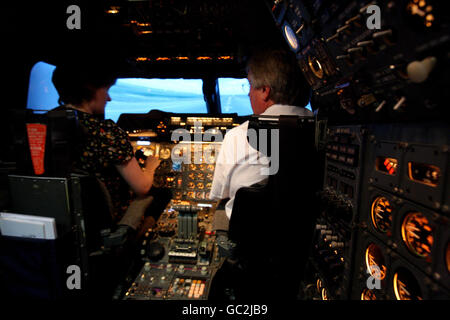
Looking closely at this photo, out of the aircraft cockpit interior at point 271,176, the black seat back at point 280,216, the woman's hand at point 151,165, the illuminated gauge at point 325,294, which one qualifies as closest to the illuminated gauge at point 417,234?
the aircraft cockpit interior at point 271,176

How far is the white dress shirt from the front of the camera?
1242mm

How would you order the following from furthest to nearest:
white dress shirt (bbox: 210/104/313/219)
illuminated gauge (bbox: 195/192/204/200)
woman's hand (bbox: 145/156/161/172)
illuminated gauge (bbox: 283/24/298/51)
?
1. illuminated gauge (bbox: 195/192/204/200)
2. woman's hand (bbox: 145/156/161/172)
3. illuminated gauge (bbox: 283/24/298/51)
4. white dress shirt (bbox: 210/104/313/219)

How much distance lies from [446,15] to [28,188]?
1.97 m

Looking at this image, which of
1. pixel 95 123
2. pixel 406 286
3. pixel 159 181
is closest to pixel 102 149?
pixel 95 123

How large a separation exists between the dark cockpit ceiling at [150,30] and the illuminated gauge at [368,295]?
143cm

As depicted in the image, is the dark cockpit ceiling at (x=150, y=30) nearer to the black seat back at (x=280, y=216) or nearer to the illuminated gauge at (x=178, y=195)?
the black seat back at (x=280, y=216)

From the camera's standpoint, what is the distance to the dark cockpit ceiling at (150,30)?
171 centimetres

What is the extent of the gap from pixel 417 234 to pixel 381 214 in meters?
0.18

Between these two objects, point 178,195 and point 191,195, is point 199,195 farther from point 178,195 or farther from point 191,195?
point 178,195

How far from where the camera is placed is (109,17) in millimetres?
1882

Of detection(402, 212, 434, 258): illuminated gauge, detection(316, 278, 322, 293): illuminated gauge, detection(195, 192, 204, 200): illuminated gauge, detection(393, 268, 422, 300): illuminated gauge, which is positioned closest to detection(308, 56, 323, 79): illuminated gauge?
detection(402, 212, 434, 258): illuminated gauge

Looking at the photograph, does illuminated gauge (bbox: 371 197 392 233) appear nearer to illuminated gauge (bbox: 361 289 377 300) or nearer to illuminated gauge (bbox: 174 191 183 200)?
illuminated gauge (bbox: 361 289 377 300)

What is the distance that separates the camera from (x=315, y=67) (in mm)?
1349

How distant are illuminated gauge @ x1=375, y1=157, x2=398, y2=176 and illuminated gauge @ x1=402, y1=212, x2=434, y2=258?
171mm
